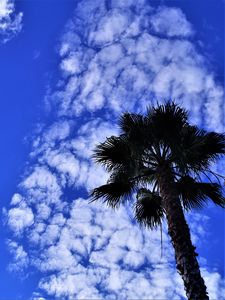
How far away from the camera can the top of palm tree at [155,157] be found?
12594mm

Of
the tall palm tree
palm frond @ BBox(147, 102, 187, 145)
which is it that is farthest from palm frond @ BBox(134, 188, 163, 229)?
palm frond @ BBox(147, 102, 187, 145)

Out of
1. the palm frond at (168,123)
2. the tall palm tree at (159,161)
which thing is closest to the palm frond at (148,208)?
the tall palm tree at (159,161)

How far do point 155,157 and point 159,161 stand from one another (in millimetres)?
182

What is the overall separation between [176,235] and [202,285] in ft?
4.69

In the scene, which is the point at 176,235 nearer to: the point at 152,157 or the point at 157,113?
the point at 152,157

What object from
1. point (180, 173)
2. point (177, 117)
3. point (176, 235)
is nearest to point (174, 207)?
point (176, 235)

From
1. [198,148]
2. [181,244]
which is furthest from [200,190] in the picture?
[181,244]

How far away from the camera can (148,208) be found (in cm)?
1432

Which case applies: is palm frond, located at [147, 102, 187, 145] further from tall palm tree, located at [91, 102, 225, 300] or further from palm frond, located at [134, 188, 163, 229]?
palm frond, located at [134, 188, 163, 229]

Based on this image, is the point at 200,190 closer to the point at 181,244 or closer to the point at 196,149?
the point at 196,149

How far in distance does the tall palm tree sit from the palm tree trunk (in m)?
0.03

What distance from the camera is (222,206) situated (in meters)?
13.4

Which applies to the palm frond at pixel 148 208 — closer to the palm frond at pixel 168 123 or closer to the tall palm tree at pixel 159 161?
the tall palm tree at pixel 159 161

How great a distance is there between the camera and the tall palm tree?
1245cm
